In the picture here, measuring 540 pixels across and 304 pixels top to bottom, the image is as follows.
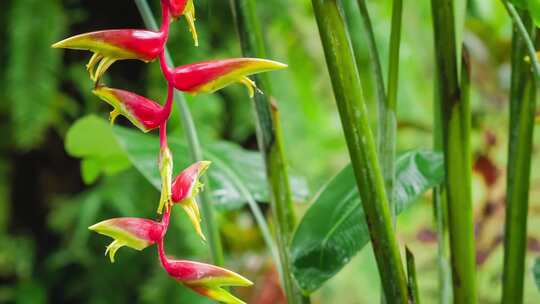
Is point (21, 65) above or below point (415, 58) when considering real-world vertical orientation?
above

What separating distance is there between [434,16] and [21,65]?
38.5 inches

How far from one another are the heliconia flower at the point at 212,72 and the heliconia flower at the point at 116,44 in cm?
1

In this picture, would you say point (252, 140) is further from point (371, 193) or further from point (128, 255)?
point (371, 193)

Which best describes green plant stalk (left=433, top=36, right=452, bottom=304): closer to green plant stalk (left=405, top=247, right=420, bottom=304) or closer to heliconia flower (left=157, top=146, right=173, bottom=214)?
green plant stalk (left=405, top=247, right=420, bottom=304)

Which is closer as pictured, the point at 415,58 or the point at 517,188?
the point at 517,188

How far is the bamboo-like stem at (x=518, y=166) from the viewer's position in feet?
1.24

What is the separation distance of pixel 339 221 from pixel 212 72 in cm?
18

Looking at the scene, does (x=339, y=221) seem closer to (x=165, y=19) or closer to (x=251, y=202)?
(x=251, y=202)

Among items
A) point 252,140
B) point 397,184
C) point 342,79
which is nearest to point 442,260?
point 397,184

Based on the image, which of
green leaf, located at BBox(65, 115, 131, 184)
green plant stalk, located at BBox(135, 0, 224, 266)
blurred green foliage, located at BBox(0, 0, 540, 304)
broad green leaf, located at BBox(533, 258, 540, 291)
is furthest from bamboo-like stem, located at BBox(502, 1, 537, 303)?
blurred green foliage, located at BBox(0, 0, 540, 304)

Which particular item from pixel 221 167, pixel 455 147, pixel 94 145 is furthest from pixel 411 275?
pixel 94 145

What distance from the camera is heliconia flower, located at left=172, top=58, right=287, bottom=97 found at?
0.79 feet

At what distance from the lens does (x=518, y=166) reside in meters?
0.38

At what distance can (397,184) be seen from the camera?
421 mm
